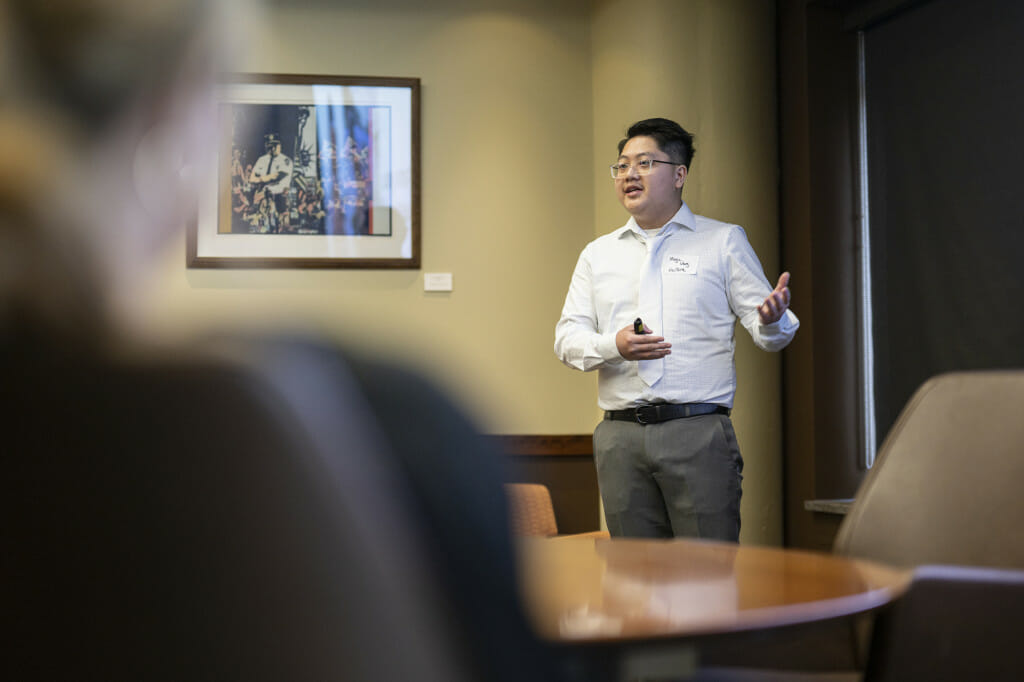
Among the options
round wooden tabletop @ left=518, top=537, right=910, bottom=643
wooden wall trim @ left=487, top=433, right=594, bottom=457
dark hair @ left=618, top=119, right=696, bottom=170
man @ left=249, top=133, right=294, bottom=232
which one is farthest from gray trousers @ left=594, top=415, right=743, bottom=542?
man @ left=249, top=133, right=294, bottom=232

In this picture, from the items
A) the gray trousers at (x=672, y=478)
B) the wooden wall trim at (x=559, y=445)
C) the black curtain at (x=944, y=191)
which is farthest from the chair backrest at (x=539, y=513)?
the black curtain at (x=944, y=191)

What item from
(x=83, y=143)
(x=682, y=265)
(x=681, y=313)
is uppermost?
(x=682, y=265)

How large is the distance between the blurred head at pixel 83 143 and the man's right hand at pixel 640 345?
2.55 metres

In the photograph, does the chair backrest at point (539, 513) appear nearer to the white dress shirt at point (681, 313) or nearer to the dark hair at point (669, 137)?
the white dress shirt at point (681, 313)

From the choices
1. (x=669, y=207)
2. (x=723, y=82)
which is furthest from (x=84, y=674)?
(x=723, y=82)

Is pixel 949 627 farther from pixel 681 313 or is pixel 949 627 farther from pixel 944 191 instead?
pixel 944 191

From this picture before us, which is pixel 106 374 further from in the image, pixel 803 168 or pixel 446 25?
pixel 446 25

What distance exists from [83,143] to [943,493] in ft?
5.59

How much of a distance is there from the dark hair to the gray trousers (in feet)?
3.22

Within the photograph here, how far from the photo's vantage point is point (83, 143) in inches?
13.5

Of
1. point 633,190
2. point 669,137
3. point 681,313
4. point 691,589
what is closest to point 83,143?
point 691,589

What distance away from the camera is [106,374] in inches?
14.5

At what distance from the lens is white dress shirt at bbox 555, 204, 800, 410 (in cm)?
304

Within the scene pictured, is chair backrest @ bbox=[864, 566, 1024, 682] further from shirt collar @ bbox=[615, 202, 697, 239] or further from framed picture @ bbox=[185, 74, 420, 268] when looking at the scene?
framed picture @ bbox=[185, 74, 420, 268]
